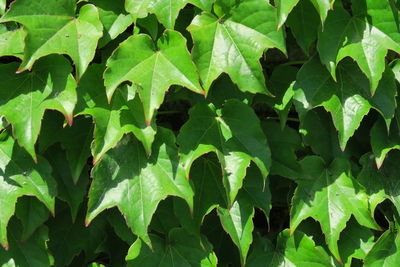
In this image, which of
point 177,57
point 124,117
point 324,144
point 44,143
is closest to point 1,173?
point 44,143

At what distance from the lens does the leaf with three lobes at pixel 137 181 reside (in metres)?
1.43

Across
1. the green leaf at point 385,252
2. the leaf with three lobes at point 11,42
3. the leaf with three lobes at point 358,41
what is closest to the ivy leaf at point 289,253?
the green leaf at point 385,252

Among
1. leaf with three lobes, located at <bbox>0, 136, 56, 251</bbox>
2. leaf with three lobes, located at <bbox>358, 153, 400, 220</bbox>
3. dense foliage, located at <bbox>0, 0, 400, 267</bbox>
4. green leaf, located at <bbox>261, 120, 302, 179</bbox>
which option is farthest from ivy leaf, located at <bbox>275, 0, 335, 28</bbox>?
leaf with three lobes, located at <bbox>0, 136, 56, 251</bbox>

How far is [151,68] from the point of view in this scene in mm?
1383

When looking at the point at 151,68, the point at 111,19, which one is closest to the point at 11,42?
the point at 111,19

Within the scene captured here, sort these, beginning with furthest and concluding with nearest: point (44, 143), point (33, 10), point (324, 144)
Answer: point (324, 144), point (44, 143), point (33, 10)

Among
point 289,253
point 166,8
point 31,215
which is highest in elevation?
point 166,8

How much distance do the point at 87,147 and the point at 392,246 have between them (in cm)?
103

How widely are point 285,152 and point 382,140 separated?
31 cm

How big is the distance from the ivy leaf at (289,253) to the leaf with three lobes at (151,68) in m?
0.63

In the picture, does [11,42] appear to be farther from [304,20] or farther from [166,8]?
[304,20]

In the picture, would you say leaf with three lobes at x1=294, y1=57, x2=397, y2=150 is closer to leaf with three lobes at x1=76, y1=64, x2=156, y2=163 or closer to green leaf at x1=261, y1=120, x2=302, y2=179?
green leaf at x1=261, y1=120, x2=302, y2=179

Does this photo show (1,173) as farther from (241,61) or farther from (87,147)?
(241,61)

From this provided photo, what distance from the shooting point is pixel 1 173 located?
1.45 metres
